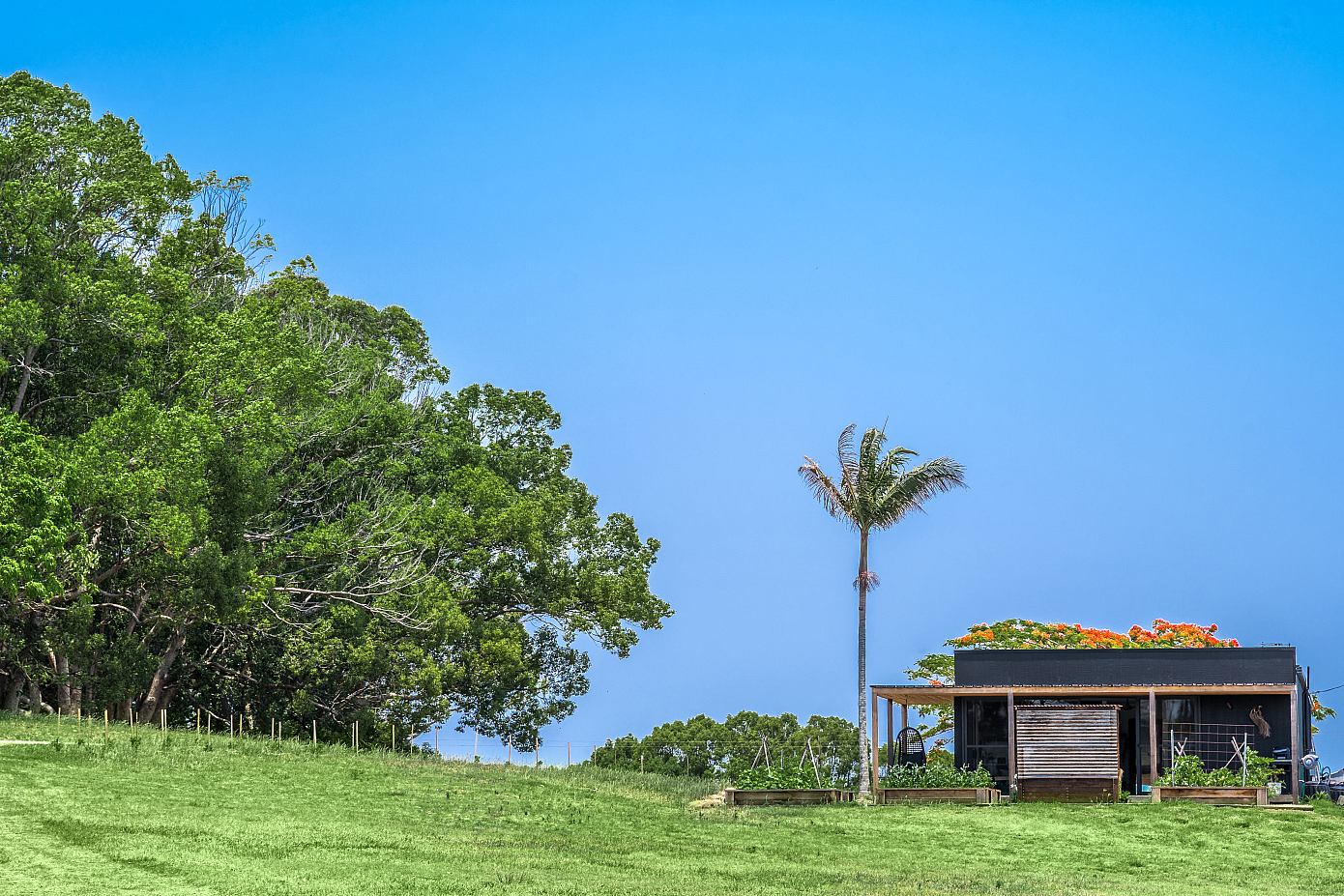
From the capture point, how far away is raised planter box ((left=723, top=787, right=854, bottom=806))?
108 ft

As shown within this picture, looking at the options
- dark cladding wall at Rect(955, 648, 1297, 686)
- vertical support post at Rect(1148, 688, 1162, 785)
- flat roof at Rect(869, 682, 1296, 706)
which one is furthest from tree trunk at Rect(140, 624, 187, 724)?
vertical support post at Rect(1148, 688, 1162, 785)

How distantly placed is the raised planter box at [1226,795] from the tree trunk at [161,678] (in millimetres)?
22733

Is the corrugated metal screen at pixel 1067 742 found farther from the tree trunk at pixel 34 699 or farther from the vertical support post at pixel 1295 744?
the tree trunk at pixel 34 699

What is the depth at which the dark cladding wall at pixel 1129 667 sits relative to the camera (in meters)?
34.9

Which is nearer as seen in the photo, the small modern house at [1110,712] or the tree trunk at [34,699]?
the small modern house at [1110,712]

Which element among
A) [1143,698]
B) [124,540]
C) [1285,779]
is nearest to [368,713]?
[124,540]

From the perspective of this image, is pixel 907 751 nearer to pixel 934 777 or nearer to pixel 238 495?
pixel 934 777

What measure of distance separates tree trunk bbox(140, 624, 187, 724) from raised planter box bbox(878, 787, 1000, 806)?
1685 centimetres

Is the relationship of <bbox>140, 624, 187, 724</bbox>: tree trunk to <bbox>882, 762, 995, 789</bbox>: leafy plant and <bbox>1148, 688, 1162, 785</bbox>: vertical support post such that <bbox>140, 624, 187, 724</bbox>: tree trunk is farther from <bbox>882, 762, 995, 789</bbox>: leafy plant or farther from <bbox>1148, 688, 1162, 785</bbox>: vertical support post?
<bbox>1148, 688, 1162, 785</bbox>: vertical support post

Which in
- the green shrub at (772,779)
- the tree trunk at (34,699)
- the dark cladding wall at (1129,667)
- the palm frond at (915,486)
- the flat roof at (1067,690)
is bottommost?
the green shrub at (772,779)

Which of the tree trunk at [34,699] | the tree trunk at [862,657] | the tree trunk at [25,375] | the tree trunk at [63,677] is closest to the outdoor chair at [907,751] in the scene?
the tree trunk at [862,657]

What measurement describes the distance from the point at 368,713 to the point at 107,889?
93.4ft

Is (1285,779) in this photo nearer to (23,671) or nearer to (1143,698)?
(1143,698)

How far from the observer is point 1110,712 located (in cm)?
3341
